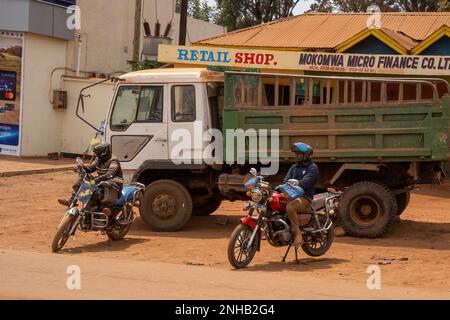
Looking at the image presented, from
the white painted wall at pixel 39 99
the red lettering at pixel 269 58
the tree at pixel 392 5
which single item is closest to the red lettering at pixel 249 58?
the red lettering at pixel 269 58

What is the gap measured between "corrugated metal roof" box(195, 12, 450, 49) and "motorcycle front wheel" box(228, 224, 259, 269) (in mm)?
13848

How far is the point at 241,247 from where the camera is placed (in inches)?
396

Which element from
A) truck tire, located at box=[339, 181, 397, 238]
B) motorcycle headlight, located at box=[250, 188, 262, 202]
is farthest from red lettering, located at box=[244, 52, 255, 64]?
motorcycle headlight, located at box=[250, 188, 262, 202]

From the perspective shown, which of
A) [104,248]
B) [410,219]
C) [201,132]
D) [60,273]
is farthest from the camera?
[410,219]

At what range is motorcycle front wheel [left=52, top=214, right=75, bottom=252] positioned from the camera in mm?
11062

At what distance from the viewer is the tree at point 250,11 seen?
1933 inches

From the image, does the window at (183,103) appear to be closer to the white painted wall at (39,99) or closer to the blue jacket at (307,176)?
the blue jacket at (307,176)

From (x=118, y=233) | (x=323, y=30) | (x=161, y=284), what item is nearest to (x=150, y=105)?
(x=118, y=233)

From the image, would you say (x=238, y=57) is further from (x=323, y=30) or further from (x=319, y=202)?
(x=319, y=202)

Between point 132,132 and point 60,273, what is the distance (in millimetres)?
4657

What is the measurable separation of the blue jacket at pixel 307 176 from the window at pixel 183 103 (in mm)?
2758

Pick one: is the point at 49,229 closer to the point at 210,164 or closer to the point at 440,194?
the point at 210,164
